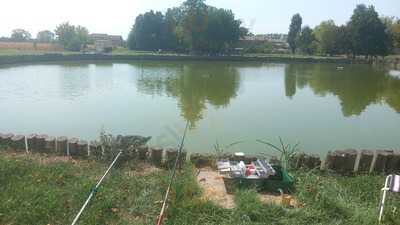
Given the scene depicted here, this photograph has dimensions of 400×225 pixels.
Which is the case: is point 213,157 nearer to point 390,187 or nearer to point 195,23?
point 390,187

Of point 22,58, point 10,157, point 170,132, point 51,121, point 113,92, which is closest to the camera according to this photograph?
point 10,157

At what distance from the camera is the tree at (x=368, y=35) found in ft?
123

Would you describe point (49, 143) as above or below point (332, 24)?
below

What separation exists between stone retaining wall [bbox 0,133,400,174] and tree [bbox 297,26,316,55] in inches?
1836

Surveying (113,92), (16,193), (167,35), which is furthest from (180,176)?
(167,35)

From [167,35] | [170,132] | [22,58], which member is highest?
[167,35]

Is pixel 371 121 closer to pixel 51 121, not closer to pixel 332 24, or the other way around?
pixel 51 121

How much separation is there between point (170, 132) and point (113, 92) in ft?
20.0

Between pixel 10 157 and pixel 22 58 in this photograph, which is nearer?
pixel 10 157

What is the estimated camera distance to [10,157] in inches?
157

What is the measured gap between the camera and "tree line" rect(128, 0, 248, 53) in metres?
40.4

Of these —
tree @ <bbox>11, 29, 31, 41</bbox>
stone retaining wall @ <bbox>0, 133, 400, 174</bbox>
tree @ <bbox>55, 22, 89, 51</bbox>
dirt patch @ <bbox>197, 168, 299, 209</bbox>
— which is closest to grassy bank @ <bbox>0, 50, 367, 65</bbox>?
Answer: tree @ <bbox>55, 22, 89, 51</bbox>

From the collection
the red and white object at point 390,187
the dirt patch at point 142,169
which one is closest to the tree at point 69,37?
the dirt patch at point 142,169

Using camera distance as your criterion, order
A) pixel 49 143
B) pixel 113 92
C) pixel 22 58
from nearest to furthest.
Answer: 1. pixel 49 143
2. pixel 113 92
3. pixel 22 58
